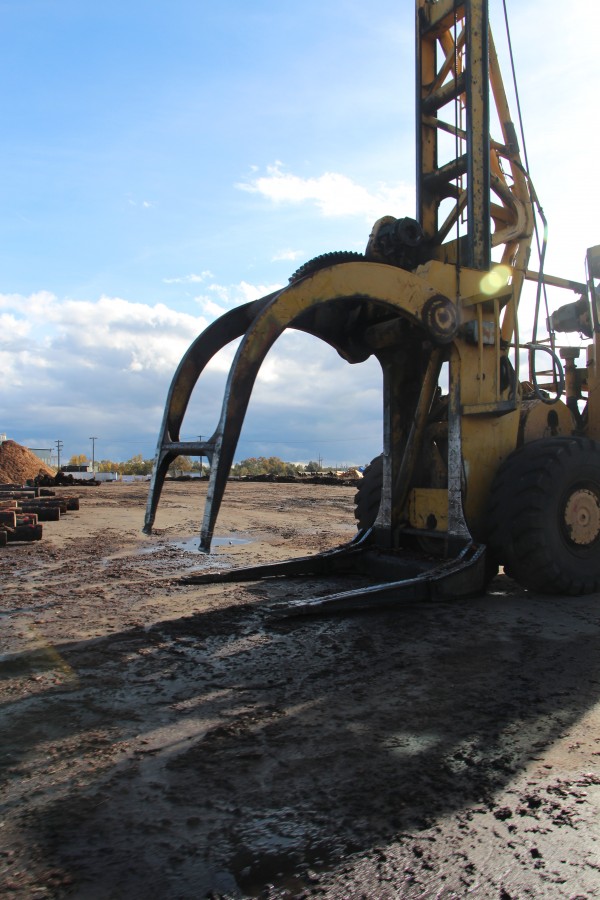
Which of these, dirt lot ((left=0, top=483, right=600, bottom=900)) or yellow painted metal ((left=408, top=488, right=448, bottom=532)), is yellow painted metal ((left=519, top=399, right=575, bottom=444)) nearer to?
yellow painted metal ((left=408, top=488, right=448, bottom=532))

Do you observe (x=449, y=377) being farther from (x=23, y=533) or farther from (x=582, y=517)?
(x=23, y=533)

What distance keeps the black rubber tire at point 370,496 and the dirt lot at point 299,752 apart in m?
1.75

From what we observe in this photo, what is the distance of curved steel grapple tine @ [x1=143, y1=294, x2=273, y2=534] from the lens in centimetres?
470

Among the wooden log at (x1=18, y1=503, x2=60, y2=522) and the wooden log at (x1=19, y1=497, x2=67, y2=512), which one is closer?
the wooden log at (x1=18, y1=503, x2=60, y2=522)

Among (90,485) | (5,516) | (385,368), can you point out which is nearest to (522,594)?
(385,368)

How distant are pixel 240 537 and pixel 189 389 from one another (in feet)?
→ 15.0

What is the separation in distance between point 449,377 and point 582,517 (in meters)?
1.52

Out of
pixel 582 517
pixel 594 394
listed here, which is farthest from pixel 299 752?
pixel 594 394

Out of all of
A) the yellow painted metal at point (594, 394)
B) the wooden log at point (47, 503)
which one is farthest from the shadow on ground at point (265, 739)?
the wooden log at point (47, 503)

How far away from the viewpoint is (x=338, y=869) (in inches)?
65.3

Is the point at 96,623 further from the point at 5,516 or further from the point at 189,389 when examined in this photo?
the point at 5,516

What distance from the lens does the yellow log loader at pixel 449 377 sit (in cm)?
457

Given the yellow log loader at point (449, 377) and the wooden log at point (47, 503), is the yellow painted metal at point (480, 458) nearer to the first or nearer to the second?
the yellow log loader at point (449, 377)

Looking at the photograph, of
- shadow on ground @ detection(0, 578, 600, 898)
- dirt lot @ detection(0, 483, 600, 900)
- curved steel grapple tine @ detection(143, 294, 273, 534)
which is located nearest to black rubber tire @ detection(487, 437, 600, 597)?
dirt lot @ detection(0, 483, 600, 900)
